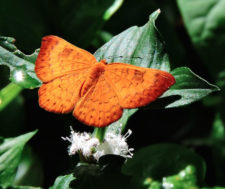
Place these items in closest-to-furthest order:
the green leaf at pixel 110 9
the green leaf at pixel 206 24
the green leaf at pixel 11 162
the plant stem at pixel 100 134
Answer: the plant stem at pixel 100 134 < the green leaf at pixel 11 162 < the green leaf at pixel 206 24 < the green leaf at pixel 110 9

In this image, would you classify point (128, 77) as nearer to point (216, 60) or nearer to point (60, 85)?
point (60, 85)

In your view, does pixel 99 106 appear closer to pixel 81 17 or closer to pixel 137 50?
pixel 137 50

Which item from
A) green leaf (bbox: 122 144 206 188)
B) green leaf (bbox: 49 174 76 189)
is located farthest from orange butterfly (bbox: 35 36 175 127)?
green leaf (bbox: 122 144 206 188)

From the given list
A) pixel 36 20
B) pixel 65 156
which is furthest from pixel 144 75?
pixel 36 20

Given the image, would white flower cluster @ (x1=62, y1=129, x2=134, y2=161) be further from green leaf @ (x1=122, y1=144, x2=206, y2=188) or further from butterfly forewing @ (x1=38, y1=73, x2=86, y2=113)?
green leaf @ (x1=122, y1=144, x2=206, y2=188)

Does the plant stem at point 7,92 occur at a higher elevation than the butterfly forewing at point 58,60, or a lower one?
lower

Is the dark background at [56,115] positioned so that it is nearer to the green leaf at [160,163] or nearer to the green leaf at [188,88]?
the green leaf at [160,163]

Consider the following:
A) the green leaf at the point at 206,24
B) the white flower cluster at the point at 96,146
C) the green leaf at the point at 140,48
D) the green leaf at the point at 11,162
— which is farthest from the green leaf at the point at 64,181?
the green leaf at the point at 206,24
